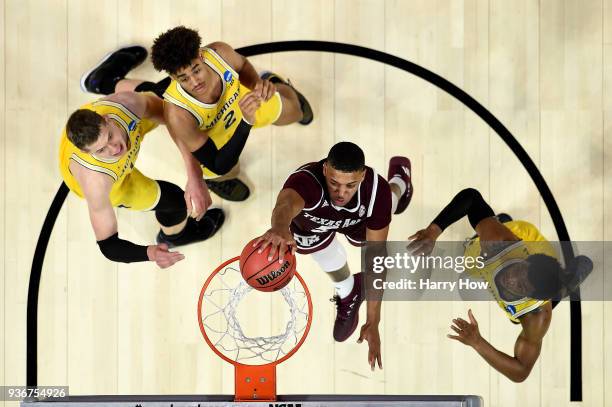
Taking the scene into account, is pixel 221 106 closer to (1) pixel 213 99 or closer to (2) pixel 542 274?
(1) pixel 213 99

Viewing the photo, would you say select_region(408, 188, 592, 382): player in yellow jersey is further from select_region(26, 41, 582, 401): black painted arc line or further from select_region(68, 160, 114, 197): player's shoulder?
select_region(68, 160, 114, 197): player's shoulder

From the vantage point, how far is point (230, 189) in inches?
132

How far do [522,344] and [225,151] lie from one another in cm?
182

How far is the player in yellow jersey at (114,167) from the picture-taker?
2.31 metres

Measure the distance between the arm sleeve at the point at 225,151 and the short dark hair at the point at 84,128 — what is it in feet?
1.88

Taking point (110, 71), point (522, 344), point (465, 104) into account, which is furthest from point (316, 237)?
point (110, 71)

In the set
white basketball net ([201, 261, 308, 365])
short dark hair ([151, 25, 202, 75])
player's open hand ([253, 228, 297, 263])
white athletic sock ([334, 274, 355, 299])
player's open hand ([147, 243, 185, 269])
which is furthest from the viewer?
white athletic sock ([334, 274, 355, 299])

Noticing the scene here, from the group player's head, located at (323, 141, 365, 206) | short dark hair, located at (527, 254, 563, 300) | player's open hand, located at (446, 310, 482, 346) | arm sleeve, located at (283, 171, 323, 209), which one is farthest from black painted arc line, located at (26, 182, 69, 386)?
short dark hair, located at (527, 254, 563, 300)

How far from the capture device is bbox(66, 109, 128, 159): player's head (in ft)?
7.43

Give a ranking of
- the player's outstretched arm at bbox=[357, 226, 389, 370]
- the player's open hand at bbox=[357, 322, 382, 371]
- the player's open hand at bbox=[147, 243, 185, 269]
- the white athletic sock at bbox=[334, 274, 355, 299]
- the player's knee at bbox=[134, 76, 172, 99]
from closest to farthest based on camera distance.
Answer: the player's open hand at bbox=[147, 243, 185, 269]
the player's outstretched arm at bbox=[357, 226, 389, 370]
the player's open hand at bbox=[357, 322, 382, 371]
the white athletic sock at bbox=[334, 274, 355, 299]
the player's knee at bbox=[134, 76, 172, 99]

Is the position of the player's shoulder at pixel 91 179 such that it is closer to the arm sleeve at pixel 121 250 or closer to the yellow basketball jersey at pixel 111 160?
the yellow basketball jersey at pixel 111 160

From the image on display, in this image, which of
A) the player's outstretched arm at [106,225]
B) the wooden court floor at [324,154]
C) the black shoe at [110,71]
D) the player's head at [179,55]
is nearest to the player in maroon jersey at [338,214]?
the wooden court floor at [324,154]

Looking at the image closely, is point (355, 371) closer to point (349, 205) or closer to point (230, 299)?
point (230, 299)

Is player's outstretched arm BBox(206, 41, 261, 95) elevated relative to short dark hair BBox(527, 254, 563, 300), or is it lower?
elevated
